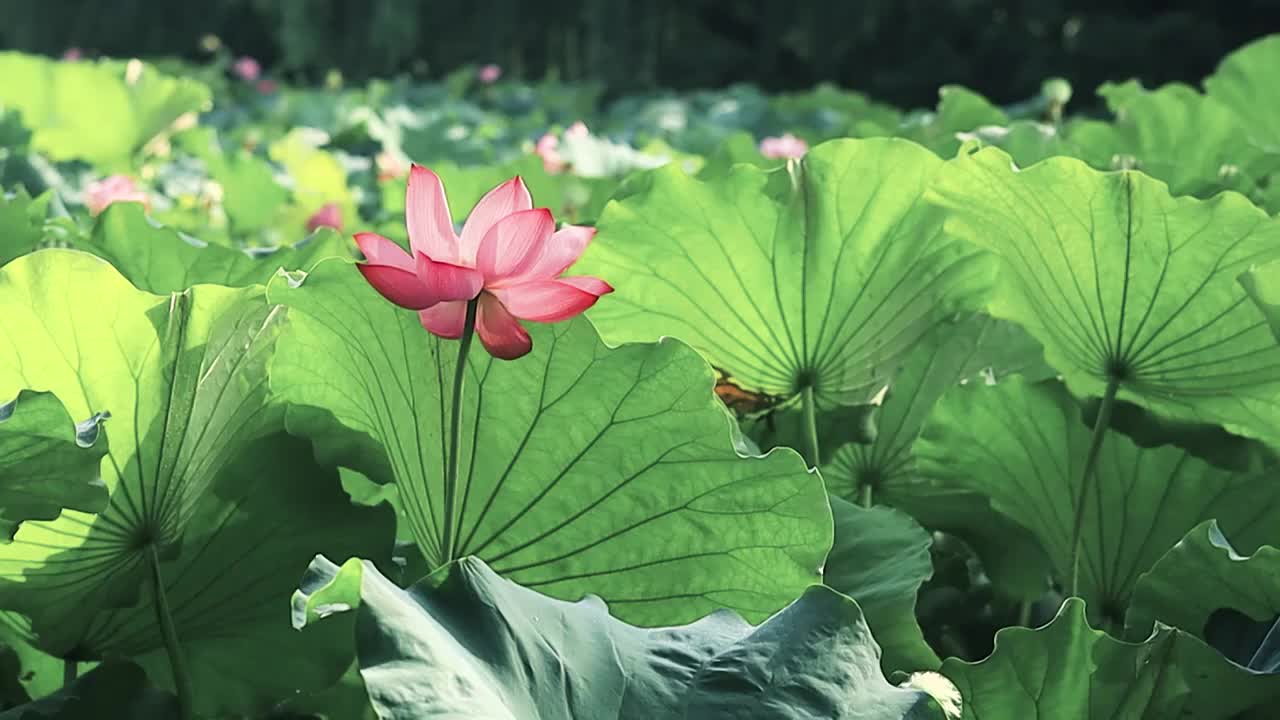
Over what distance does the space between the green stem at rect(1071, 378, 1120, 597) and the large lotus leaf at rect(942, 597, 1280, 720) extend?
221 millimetres

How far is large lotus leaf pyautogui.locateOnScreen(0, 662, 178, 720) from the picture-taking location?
2.39 ft

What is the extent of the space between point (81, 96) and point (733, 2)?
15799 mm

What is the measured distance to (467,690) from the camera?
0.56m

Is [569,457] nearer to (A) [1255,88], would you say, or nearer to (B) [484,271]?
(B) [484,271]

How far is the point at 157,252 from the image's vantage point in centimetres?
116

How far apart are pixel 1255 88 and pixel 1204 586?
4.88 feet

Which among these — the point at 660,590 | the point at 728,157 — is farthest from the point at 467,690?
the point at 728,157

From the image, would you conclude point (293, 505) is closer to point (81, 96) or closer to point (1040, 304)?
point (1040, 304)

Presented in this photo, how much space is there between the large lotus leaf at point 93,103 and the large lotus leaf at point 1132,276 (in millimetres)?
2179

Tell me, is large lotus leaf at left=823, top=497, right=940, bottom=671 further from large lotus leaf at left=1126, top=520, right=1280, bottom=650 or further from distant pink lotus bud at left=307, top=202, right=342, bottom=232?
distant pink lotus bud at left=307, top=202, right=342, bottom=232

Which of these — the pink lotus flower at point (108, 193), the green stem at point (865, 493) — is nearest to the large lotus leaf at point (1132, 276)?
the green stem at point (865, 493)

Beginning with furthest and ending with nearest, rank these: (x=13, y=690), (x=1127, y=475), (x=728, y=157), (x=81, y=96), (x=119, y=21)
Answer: (x=119, y=21) → (x=81, y=96) → (x=728, y=157) → (x=1127, y=475) → (x=13, y=690)

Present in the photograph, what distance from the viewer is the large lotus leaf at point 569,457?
2.49 feet

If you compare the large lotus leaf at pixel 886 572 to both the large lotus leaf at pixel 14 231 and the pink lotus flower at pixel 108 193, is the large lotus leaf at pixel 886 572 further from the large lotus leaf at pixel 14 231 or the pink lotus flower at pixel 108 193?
the pink lotus flower at pixel 108 193
